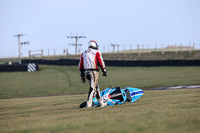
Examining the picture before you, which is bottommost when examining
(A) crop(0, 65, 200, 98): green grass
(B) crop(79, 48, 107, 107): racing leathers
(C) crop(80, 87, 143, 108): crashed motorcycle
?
(A) crop(0, 65, 200, 98): green grass

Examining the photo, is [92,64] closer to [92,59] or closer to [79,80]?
[92,59]

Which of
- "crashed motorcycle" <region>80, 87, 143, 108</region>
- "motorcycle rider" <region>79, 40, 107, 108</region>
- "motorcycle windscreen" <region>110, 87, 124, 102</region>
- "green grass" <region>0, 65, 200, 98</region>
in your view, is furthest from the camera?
"green grass" <region>0, 65, 200, 98</region>

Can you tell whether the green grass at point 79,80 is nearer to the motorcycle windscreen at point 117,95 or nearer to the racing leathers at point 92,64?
the motorcycle windscreen at point 117,95

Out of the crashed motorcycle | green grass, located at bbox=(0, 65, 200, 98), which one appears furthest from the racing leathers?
green grass, located at bbox=(0, 65, 200, 98)

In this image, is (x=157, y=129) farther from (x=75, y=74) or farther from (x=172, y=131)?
(x=75, y=74)

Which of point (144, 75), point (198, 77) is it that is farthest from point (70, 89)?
point (198, 77)

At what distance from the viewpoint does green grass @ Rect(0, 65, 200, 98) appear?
25688mm

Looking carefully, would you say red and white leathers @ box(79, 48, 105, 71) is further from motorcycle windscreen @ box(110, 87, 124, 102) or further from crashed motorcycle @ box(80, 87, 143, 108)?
motorcycle windscreen @ box(110, 87, 124, 102)

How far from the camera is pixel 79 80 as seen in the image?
31016 millimetres

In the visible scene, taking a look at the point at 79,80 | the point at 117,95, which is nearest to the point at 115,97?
the point at 117,95

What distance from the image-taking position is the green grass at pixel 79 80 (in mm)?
25688

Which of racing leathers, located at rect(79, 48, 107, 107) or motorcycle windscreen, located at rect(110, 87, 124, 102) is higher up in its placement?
racing leathers, located at rect(79, 48, 107, 107)

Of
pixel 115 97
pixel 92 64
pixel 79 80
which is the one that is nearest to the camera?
pixel 92 64

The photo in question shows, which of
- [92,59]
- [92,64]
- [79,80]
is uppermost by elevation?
[92,59]
